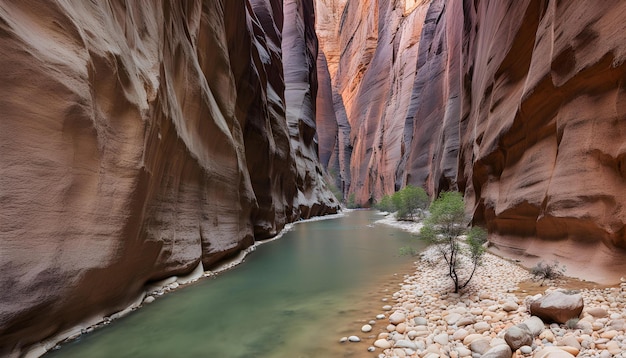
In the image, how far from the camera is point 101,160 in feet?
15.5

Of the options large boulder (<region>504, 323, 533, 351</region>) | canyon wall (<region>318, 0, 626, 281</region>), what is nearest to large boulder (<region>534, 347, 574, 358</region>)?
large boulder (<region>504, 323, 533, 351</region>)

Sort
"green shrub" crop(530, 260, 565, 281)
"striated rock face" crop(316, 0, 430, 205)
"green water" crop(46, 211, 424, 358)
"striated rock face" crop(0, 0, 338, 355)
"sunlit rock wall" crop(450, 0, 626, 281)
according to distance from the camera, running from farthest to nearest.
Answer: "striated rock face" crop(316, 0, 430, 205), "green shrub" crop(530, 260, 565, 281), "sunlit rock wall" crop(450, 0, 626, 281), "green water" crop(46, 211, 424, 358), "striated rock face" crop(0, 0, 338, 355)

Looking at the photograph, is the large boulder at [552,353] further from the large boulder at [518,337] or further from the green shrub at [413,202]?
the green shrub at [413,202]

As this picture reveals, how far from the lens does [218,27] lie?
37.1 feet

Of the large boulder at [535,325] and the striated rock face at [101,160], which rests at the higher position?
the striated rock face at [101,160]

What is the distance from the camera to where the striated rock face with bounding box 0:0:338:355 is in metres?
3.60

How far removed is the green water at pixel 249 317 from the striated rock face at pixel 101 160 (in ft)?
2.20

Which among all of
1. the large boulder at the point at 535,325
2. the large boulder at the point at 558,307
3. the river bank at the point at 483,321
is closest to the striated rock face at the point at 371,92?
the river bank at the point at 483,321

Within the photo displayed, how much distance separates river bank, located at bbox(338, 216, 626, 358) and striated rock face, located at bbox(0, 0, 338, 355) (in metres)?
4.19

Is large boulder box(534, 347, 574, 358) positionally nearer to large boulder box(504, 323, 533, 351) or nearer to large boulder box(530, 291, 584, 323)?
large boulder box(504, 323, 533, 351)

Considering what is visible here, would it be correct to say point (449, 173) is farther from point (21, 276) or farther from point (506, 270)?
point (21, 276)

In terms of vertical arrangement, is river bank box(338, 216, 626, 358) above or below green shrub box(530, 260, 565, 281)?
below

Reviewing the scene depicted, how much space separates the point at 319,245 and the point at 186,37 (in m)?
9.63

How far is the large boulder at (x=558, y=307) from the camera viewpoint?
3.80 metres
